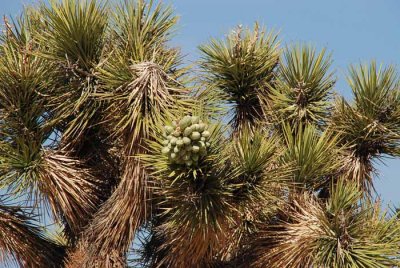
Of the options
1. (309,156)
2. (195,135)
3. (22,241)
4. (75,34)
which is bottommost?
(22,241)

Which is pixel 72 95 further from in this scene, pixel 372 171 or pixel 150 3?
pixel 372 171

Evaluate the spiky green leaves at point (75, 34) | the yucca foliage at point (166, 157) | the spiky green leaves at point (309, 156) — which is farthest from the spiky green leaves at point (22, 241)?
→ the spiky green leaves at point (309, 156)

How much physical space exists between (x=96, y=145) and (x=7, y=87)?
956 mm

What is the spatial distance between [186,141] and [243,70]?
6.09 feet

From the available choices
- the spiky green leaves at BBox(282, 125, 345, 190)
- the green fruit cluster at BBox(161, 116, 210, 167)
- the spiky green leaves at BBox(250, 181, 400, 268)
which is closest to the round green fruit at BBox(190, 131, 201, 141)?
the green fruit cluster at BBox(161, 116, 210, 167)

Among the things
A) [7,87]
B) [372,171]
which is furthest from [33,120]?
[372,171]

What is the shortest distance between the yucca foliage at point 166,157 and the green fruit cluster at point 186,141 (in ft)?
0.45

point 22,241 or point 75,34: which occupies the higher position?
point 75,34

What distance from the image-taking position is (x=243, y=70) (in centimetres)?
743

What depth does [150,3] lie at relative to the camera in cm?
727

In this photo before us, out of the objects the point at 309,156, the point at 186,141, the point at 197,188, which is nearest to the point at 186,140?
the point at 186,141

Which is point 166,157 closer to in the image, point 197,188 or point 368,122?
point 197,188

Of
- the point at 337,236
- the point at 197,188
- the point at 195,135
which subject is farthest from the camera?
the point at 337,236

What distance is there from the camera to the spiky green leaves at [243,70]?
24.2 ft
